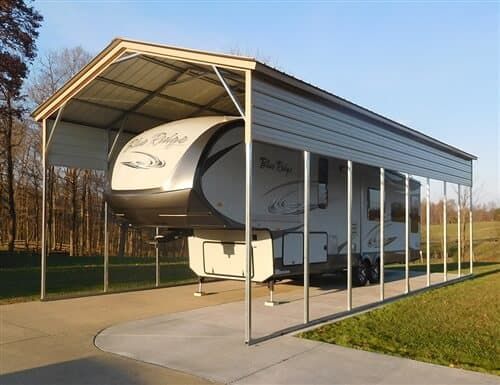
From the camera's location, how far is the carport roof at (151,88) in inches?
309

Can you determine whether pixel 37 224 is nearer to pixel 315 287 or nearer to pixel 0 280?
pixel 0 280

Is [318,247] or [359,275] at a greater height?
[318,247]

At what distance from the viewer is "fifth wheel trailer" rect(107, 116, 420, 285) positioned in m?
8.64

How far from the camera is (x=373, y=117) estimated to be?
10.5m

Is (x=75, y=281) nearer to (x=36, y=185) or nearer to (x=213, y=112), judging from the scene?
(x=213, y=112)

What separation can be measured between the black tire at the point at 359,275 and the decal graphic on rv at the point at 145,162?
654 centimetres

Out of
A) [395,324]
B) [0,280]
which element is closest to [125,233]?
[0,280]

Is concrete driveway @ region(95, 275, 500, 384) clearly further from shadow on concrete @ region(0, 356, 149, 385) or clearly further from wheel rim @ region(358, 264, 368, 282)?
wheel rim @ region(358, 264, 368, 282)

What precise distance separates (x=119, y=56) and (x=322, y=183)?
533 centimetres

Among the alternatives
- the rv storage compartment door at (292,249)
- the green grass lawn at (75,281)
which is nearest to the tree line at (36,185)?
the green grass lawn at (75,281)

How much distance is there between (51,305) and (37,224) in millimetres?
26156

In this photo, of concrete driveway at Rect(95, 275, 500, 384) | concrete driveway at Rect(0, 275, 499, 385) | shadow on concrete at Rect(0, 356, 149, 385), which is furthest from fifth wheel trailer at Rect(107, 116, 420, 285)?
shadow on concrete at Rect(0, 356, 149, 385)

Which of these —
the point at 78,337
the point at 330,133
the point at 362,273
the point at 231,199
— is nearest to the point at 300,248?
the point at 231,199

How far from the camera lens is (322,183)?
39.3 feet
